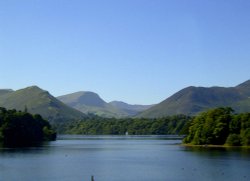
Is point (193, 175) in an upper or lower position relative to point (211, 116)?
lower

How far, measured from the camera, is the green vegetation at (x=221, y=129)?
159500 millimetres

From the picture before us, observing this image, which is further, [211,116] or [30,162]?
[211,116]

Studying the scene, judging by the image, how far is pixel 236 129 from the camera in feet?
535

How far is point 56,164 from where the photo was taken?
103 meters

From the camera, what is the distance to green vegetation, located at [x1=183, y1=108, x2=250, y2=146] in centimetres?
15950

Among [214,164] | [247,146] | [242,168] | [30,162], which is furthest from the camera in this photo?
[247,146]

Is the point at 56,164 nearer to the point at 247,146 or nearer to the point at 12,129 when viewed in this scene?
the point at 247,146

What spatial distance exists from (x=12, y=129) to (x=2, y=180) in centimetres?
11216

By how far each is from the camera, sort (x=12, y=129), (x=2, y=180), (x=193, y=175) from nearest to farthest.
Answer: (x=2, y=180) → (x=193, y=175) → (x=12, y=129)

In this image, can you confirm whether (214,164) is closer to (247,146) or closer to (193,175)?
(193,175)

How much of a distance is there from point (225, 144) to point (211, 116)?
12504 millimetres


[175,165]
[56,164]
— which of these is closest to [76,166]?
[56,164]

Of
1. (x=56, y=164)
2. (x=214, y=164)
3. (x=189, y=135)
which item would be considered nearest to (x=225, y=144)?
(x=189, y=135)

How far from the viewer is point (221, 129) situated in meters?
166
